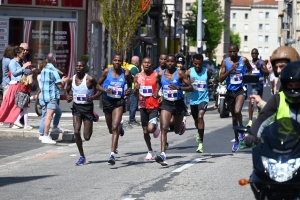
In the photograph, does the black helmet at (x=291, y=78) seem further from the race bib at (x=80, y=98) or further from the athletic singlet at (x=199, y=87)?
the athletic singlet at (x=199, y=87)

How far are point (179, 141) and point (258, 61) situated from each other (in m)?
3.66

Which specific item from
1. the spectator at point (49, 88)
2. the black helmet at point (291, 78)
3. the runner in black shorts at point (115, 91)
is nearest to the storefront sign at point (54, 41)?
the spectator at point (49, 88)

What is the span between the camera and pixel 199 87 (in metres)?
16.0

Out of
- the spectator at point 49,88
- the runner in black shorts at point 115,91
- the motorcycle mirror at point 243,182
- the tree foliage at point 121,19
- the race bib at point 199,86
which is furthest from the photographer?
the tree foliage at point 121,19

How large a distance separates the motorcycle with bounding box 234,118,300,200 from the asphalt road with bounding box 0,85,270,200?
3635mm

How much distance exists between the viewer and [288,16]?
389 feet

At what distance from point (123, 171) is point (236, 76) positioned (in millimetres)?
3822

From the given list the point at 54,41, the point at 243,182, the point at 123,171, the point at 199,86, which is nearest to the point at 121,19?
the point at 54,41

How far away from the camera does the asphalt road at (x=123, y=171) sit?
10.9 meters

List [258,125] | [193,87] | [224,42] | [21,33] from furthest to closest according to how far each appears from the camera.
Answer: [224,42] < [21,33] < [193,87] < [258,125]

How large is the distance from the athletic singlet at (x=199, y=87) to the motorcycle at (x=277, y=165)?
29.9 ft

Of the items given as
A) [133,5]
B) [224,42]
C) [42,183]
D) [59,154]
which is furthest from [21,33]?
[224,42]

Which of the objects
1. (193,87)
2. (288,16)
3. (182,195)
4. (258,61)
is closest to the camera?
(182,195)

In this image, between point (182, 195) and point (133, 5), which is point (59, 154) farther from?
point (133, 5)
